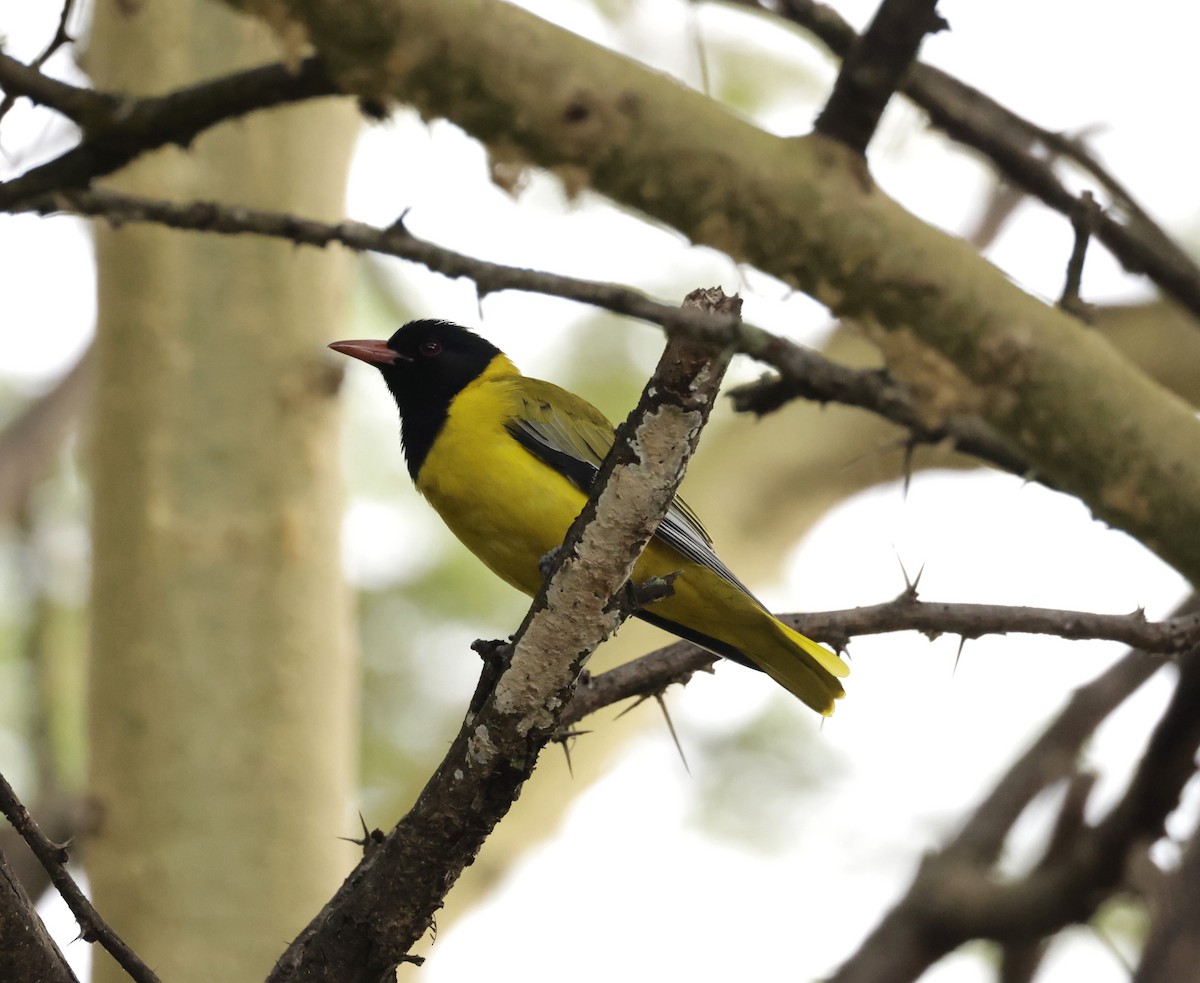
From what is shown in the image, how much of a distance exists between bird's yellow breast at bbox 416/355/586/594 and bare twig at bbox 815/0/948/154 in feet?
4.52

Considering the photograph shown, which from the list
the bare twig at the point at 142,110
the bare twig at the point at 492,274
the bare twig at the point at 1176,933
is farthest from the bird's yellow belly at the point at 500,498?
the bare twig at the point at 1176,933

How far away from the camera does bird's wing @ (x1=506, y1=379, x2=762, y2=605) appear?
14.1 feet

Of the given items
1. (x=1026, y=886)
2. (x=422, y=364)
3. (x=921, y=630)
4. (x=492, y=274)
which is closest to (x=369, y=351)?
(x=422, y=364)

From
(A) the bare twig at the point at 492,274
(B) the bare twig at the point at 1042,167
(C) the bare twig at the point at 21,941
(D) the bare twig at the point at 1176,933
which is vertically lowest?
(D) the bare twig at the point at 1176,933

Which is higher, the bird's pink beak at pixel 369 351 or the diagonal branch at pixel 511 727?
the bird's pink beak at pixel 369 351

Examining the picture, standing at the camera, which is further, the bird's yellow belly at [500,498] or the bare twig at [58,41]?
the bird's yellow belly at [500,498]

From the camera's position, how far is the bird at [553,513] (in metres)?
4.40

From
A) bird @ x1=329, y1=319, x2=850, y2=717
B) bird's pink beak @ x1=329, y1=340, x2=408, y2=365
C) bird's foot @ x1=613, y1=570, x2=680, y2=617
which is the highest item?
bird's pink beak @ x1=329, y1=340, x2=408, y2=365

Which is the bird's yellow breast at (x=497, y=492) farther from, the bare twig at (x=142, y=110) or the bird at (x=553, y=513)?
the bare twig at (x=142, y=110)

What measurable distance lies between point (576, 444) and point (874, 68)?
167 cm

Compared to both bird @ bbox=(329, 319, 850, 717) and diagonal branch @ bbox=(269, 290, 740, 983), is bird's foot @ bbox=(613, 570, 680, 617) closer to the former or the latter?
diagonal branch @ bbox=(269, 290, 740, 983)

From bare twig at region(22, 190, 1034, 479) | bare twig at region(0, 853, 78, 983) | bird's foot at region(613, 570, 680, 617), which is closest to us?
bare twig at region(22, 190, 1034, 479)

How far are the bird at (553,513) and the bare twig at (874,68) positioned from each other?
124 cm

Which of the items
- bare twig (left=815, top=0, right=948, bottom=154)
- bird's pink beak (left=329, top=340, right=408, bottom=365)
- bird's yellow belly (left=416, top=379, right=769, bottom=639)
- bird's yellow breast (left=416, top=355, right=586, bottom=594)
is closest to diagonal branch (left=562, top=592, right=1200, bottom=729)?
bird's yellow belly (left=416, top=379, right=769, bottom=639)
